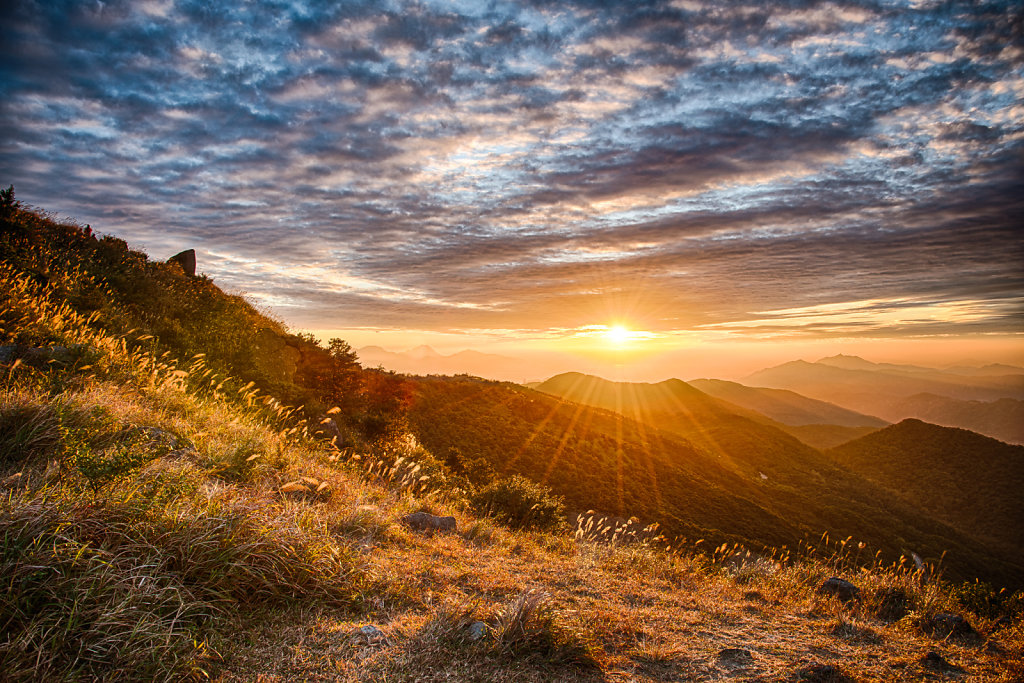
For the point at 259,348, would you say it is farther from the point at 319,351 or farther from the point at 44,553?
the point at 44,553

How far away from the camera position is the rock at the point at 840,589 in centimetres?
630

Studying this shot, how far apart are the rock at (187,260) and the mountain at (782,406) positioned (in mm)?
110577

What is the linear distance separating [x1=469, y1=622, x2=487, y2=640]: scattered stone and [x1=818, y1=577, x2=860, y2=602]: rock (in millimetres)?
5626

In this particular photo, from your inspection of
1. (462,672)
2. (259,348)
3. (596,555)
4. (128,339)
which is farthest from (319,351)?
(462,672)

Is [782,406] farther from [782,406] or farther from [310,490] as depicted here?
[310,490]

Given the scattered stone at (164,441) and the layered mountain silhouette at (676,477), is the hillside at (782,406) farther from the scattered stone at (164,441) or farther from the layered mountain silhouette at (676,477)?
the scattered stone at (164,441)

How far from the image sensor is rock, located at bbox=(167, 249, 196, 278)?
18.8 metres

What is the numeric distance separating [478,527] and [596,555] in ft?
6.60

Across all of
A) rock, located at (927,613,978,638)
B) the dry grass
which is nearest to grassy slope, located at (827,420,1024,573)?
rock, located at (927,613,978,638)

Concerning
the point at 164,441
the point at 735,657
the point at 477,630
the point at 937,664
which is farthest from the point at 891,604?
the point at 164,441

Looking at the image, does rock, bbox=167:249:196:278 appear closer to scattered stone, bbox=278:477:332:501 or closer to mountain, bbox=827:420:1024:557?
scattered stone, bbox=278:477:332:501

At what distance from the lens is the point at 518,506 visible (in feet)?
33.1

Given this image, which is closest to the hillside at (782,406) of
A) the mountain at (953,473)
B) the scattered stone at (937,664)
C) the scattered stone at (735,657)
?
the mountain at (953,473)

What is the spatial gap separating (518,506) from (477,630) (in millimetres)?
6619
